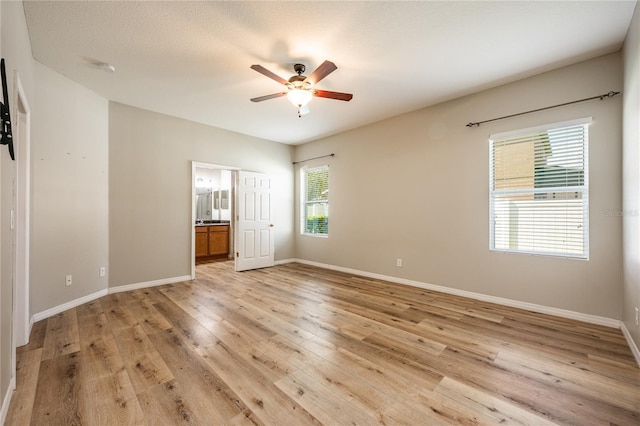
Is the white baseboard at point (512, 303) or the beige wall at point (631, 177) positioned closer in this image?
the beige wall at point (631, 177)

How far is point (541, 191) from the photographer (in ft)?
10.6

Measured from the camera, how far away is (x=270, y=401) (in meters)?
1.69

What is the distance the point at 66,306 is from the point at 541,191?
19.6 ft

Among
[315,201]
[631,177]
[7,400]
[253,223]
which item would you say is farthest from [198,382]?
[315,201]

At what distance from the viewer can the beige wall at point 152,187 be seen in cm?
404

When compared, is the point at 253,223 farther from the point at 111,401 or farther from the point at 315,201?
the point at 111,401

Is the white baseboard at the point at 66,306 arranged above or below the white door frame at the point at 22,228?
below

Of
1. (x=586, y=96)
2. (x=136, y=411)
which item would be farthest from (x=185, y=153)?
(x=586, y=96)

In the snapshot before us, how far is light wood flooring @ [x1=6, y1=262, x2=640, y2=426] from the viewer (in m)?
1.60

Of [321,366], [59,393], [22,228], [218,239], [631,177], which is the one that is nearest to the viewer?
[59,393]

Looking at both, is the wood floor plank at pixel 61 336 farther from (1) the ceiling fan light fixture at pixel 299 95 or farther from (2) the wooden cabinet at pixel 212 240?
(2) the wooden cabinet at pixel 212 240

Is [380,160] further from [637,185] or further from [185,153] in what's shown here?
[185,153]

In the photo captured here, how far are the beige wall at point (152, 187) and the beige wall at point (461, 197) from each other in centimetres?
262

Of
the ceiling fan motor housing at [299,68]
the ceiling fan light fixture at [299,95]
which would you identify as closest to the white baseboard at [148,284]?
the ceiling fan light fixture at [299,95]
